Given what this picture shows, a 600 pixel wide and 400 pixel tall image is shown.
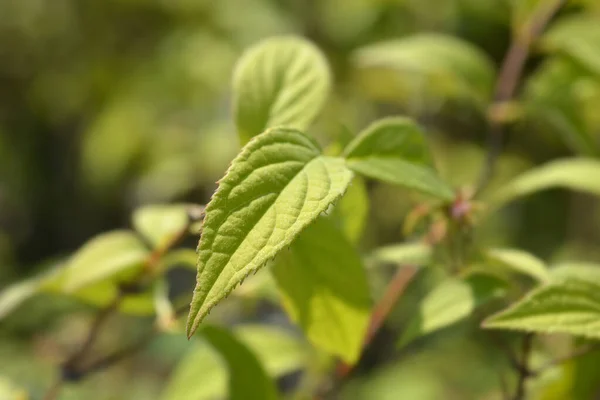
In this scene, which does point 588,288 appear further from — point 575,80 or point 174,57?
point 174,57

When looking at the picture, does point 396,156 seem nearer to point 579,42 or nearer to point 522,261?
point 522,261

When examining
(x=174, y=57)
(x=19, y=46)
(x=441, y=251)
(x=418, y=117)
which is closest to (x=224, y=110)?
(x=174, y=57)

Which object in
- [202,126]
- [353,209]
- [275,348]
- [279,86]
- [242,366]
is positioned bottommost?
[202,126]

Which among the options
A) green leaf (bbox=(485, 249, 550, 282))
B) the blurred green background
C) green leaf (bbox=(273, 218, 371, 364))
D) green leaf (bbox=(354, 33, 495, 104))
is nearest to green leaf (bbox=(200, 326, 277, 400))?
green leaf (bbox=(273, 218, 371, 364))

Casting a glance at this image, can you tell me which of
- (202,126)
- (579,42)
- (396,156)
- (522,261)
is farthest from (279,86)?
(202,126)

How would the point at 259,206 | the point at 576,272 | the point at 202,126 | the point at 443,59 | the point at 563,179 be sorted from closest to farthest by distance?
the point at 259,206, the point at 576,272, the point at 563,179, the point at 443,59, the point at 202,126
